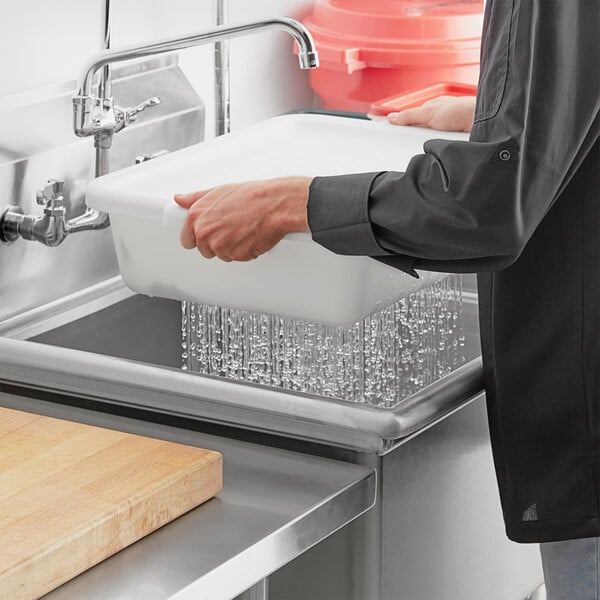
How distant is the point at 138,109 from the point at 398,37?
60 centimetres

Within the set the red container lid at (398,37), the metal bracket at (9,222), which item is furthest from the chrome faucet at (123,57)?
the red container lid at (398,37)

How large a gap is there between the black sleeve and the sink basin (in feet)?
0.31

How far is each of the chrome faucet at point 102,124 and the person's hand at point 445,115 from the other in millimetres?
157

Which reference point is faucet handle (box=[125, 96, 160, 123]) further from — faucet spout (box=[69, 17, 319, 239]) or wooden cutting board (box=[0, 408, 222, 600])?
wooden cutting board (box=[0, 408, 222, 600])


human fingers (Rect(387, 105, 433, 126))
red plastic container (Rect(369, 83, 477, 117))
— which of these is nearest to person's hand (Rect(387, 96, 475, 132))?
human fingers (Rect(387, 105, 433, 126))

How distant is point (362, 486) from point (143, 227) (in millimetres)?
352

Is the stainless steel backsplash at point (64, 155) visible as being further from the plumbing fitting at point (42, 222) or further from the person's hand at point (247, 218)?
the person's hand at point (247, 218)

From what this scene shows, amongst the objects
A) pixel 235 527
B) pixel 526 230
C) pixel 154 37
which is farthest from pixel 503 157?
pixel 154 37

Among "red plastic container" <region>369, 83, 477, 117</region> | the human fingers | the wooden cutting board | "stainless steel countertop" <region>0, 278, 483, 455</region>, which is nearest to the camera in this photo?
the wooden cutting board

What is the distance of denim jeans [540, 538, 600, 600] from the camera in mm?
1424

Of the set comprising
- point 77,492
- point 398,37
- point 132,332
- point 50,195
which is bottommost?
point 132,332

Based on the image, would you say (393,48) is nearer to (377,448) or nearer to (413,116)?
(413,116)

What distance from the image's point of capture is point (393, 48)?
2.14 meters

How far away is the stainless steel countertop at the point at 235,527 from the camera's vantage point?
1.07 metres
